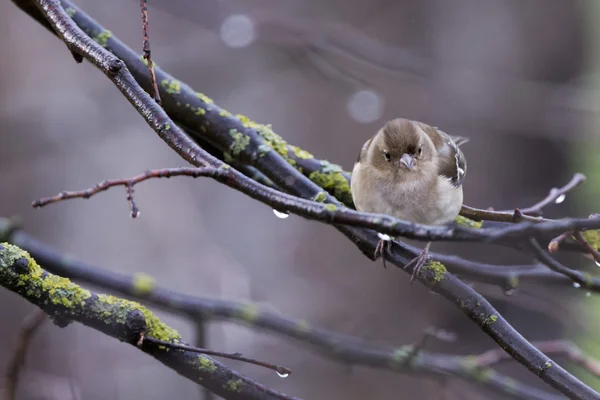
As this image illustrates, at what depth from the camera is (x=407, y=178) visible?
229cm

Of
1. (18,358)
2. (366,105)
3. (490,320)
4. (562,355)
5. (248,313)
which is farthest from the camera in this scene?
(366,105)

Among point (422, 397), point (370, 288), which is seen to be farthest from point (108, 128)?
point (422, 397)

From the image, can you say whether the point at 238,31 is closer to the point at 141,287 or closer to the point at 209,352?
the point at 141,287

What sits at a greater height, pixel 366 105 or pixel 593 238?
pixel 366 105

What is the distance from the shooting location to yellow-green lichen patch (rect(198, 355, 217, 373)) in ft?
4.69

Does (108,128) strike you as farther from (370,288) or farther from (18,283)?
(18,283)

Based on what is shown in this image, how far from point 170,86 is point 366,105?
286 cm

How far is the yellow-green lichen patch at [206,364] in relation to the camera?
143 cm

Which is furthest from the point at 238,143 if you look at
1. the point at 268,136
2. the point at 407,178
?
the point at 407,178

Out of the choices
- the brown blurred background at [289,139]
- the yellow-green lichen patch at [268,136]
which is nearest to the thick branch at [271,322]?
the yellow-green lichen patch at [268,136]

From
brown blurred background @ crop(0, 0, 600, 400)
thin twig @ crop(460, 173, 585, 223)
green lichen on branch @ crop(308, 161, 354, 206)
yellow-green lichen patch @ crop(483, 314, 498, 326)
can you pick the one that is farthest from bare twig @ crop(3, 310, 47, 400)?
brown blurred background @ crop(0, 0, 600, 400)

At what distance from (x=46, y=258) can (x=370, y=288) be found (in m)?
3.32

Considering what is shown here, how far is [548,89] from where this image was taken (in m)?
4.77

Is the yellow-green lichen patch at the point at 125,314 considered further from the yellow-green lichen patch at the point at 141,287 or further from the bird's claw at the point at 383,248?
the yellow-green lichen patch at the point at 141,287
